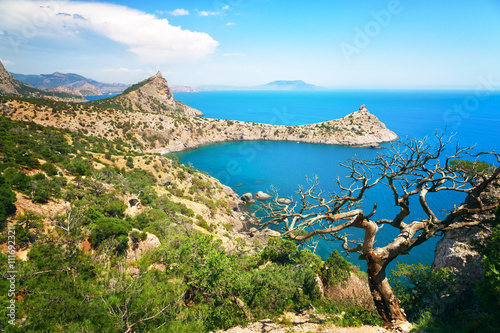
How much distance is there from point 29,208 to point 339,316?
19543 mm

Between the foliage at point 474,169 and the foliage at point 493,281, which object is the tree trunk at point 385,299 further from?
the foliage at point 474,169

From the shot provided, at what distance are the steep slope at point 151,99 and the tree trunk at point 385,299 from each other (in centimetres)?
10640

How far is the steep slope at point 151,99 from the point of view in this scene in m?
104

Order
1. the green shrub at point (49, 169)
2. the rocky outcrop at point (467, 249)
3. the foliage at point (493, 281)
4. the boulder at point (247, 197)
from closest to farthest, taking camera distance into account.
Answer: the foliage at point (493, 281)
the rocky outcrop at point (467, 249)
the green shrub at point (49, 169)
the boulder at point (247, 197)

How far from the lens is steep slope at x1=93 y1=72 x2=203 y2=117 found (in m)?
104

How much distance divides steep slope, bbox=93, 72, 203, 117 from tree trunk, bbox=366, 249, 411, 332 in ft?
349

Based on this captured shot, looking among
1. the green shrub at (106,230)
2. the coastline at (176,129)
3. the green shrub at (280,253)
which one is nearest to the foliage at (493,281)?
the green shrub at (280,253)

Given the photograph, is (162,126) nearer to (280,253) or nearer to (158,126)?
(158,126)

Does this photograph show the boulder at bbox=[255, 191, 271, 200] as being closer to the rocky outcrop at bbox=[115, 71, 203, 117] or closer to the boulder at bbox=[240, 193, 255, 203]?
the boulder at bbox=[240, 193, 255, 203]

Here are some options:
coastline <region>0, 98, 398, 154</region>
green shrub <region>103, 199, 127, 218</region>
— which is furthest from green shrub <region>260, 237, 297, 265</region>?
coastline <region>0, 98, 398, 154</region>

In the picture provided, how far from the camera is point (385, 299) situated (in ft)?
24.2

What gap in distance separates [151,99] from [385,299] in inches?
5353

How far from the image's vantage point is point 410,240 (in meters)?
6.82

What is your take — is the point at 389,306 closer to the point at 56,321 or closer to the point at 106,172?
the point at 56,321
